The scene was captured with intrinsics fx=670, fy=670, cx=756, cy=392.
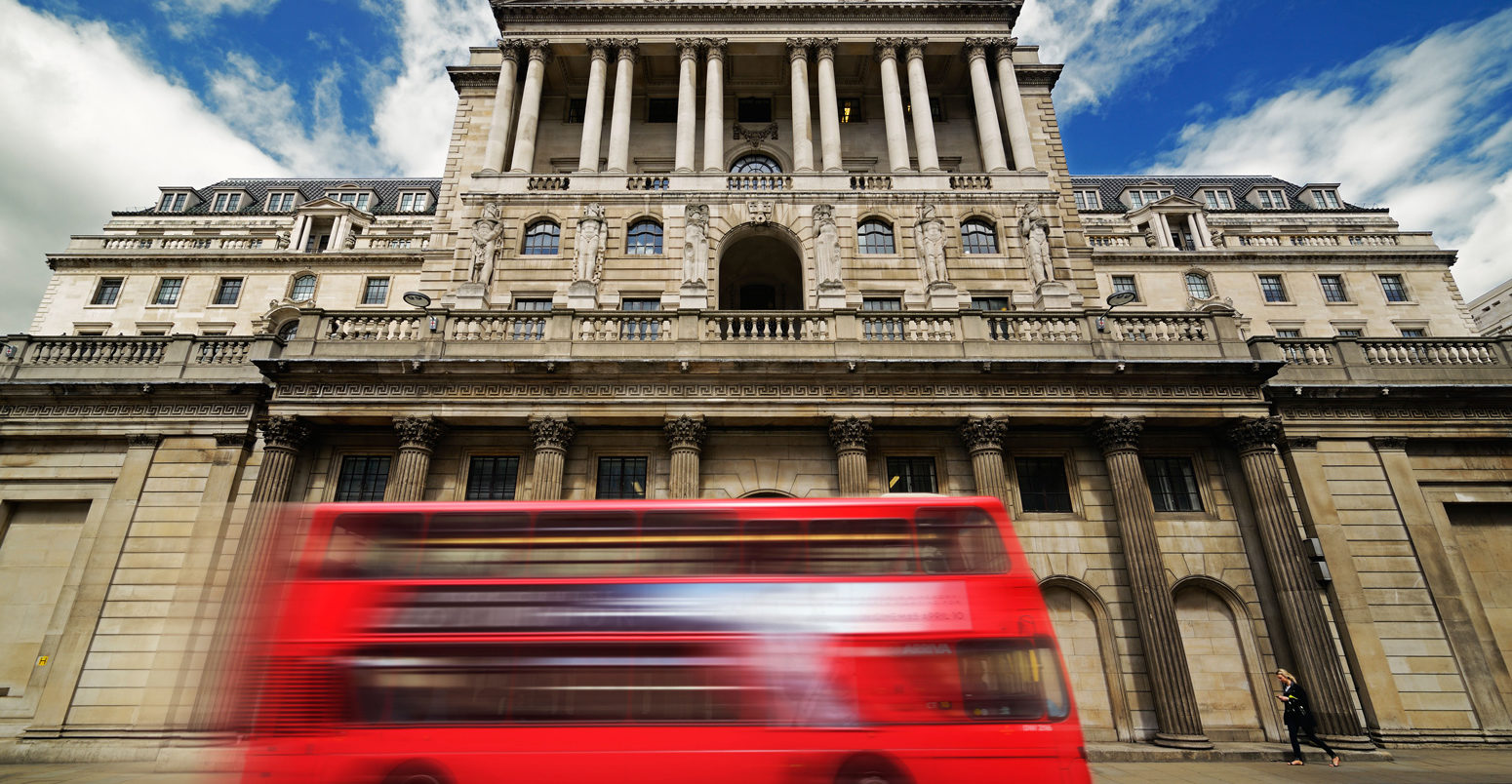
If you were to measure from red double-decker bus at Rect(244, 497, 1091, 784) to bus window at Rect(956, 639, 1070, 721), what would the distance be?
2 centimetres

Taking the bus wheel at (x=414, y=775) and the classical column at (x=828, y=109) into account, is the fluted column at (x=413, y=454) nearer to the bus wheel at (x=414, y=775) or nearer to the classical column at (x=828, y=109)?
the bus wheel at (x=414, y=775)

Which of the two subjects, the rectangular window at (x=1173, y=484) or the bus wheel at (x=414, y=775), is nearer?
the bus wheel at (x=414, y=775)

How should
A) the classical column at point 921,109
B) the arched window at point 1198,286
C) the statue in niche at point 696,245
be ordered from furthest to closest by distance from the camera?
the arched window at point 1198,286 < the classical column at point 921,109 < the statue in niche at point 696,245

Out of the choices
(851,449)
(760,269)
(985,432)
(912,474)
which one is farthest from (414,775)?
(760,269)

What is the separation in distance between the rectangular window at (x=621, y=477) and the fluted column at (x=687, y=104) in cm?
1172

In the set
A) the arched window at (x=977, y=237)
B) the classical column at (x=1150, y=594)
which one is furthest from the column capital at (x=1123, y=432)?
the arched window at (x=977, y=237)

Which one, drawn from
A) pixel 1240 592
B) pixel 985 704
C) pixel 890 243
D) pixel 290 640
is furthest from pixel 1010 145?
pixel 290 640

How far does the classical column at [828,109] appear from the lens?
80.8 ft

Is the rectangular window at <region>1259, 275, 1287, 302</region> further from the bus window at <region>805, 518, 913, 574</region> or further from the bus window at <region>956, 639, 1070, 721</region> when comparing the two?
the bus window at <region>805, 518, 913, 574</region>

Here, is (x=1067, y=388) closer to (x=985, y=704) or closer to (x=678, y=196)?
(x=985, y=704)

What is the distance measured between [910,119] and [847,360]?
1673 cm

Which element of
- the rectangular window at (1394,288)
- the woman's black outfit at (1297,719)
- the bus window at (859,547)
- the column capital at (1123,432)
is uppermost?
the rectangular window at (1394,288)

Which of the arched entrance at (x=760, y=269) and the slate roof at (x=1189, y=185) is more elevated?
the slate roof at (x=1189, y=185)

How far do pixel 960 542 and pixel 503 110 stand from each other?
964 inches
